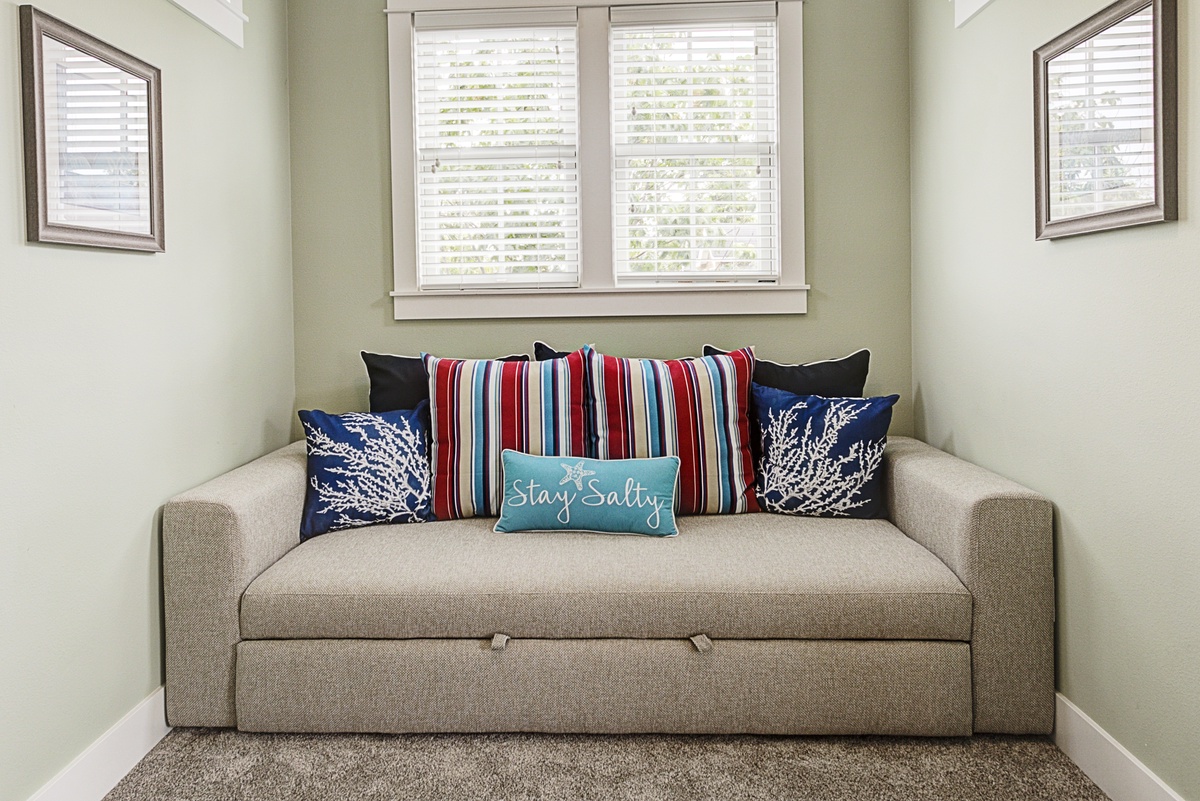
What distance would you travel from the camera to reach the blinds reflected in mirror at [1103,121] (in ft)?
5.72

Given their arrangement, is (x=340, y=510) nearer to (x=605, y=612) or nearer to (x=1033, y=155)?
(x=605, y=612)

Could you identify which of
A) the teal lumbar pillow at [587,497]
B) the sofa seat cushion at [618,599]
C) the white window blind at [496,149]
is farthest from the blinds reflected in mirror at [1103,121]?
the white window blind at [496,149]

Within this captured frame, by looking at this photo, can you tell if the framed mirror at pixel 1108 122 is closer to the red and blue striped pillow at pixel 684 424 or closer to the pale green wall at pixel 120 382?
the red and blue striped pillow at pixel 684 424

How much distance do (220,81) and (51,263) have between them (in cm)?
103

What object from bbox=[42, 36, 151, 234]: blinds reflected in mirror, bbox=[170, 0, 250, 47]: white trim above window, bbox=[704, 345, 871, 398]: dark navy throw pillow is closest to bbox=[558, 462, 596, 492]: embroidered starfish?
bbox=[704, 345, 871, 398]: dark navy throw pillow

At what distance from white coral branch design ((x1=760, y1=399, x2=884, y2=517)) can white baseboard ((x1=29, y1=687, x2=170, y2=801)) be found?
1.77 metres

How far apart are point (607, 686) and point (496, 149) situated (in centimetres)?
192

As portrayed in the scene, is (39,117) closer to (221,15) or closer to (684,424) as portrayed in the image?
(221,15)

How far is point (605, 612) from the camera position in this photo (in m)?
2.13

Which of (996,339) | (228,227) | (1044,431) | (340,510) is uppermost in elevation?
(228,227)

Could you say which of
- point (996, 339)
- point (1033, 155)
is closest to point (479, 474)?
point (996, 339)

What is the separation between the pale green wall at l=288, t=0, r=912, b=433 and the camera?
10.2 ft

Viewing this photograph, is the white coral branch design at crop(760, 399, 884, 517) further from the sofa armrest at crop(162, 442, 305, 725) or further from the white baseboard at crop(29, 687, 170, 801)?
the white baseboard at crop(29, 687, 170, 801)

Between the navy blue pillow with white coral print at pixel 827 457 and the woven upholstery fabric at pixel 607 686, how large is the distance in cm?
59
